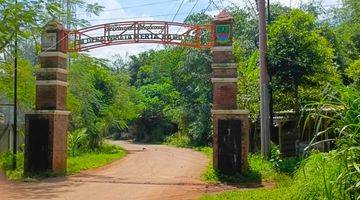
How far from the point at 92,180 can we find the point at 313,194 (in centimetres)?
1038

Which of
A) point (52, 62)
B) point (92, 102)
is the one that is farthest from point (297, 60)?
point (92, 102)

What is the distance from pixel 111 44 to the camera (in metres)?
17.0

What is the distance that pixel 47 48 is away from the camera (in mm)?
16469

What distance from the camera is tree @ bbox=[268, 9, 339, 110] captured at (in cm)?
1802

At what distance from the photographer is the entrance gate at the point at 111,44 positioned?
1517cm

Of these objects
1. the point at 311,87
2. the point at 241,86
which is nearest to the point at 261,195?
the point at 311,87

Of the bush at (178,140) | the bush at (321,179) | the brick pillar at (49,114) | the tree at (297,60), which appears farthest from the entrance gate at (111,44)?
the bush at (178,140)

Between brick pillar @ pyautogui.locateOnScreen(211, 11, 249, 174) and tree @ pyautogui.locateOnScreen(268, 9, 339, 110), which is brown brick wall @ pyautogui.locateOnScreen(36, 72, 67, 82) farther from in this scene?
tree @ pyautogui.locateOnScreen(268, 9, 339, 110)

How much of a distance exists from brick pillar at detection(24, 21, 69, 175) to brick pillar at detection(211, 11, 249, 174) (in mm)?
5002

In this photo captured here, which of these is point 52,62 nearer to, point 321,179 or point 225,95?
point 225,95

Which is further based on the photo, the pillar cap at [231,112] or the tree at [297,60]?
the tree at [297,60]

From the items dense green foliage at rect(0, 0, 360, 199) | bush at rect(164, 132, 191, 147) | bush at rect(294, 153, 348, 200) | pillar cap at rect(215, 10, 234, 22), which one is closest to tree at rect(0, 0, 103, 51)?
dense green foliage at rect(0, 0, 360, 199)

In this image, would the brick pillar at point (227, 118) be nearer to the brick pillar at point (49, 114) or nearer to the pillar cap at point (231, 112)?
the pillar cap at point (231, 112)

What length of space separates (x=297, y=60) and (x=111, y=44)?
21.6 feet
